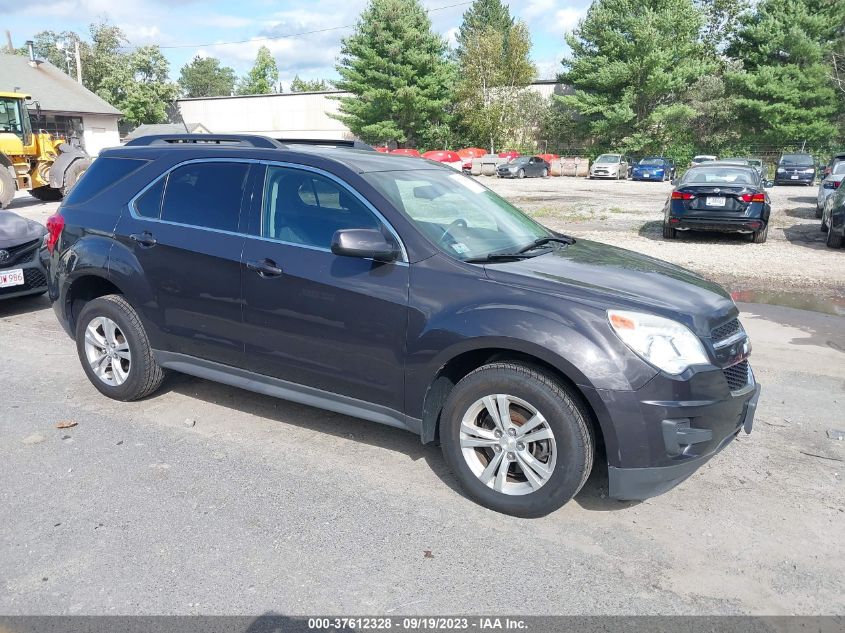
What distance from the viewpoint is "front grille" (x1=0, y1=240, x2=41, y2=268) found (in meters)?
7.54

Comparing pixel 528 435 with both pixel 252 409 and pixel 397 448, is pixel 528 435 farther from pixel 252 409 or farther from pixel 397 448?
pixel 252 409

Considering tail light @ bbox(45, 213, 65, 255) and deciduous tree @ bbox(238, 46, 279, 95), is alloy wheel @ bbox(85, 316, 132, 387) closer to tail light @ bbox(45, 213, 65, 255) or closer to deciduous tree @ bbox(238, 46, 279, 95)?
tail light @ bbox(45, 213, 65, 255)

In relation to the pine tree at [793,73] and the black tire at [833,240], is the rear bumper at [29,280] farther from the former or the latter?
the pine tree at [793,73]

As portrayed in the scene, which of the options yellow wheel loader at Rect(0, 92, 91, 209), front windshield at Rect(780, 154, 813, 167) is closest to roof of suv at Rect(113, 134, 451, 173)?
yellow wheel loader at Rect(0, 92, 91, 209)

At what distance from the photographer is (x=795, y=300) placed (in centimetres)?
892

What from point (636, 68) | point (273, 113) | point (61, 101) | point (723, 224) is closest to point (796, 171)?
point (636, 68)

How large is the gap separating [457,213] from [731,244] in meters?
10.8

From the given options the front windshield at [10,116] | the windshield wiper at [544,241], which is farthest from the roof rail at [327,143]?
the front windshield at [10,116]

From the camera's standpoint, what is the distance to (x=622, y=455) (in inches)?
128

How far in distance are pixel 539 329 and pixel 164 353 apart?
2.75m

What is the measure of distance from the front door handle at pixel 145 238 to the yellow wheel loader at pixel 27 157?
16.5 meters

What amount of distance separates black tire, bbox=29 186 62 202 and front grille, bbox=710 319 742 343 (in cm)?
2163

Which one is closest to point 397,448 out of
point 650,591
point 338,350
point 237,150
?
point 338,350

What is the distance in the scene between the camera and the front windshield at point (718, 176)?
1302 centimetres
